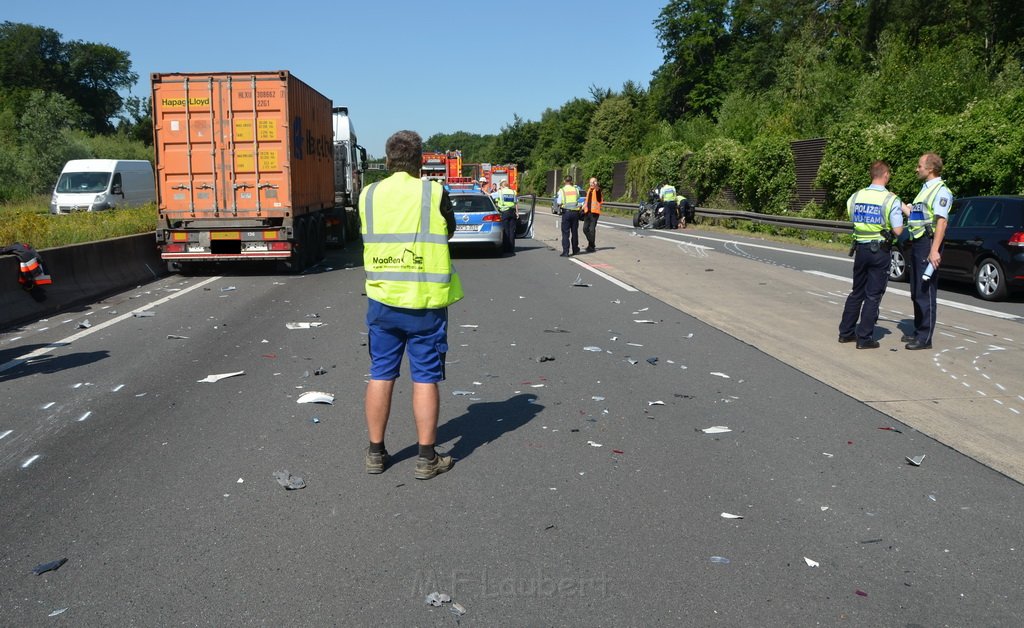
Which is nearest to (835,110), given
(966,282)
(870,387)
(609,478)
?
(966,282)

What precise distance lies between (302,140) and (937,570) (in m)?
15.5

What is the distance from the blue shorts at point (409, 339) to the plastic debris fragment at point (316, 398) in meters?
1.84

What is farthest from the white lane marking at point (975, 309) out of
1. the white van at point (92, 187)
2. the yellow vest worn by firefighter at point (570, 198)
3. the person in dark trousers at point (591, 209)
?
the white van at point (92, 187)

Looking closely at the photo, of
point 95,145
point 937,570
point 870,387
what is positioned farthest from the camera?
point 95,145

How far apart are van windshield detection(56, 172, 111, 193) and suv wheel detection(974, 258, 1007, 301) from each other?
2763 cm

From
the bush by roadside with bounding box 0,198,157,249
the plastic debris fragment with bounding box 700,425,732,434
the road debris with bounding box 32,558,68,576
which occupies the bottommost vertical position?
the road debris with bounding box 32,558,68,576

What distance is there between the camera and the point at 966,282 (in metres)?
13.9

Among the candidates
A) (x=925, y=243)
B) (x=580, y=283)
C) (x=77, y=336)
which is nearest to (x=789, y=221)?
(x=580, y=283)

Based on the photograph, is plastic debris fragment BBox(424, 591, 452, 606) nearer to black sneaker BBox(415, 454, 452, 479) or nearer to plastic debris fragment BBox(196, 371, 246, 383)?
black sneaker BBox(415, 454, 452, 479)

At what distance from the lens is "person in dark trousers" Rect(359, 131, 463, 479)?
510 centimetres

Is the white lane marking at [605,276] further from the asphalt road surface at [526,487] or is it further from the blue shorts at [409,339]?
the blue shorts at [409,339]

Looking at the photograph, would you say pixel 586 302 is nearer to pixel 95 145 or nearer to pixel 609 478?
pixel 609 478

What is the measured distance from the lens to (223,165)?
54.1 ft

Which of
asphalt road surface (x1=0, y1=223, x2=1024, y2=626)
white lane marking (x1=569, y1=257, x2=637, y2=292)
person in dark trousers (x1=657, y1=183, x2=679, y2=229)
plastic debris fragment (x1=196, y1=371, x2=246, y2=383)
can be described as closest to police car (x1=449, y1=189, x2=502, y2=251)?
white lane marking (x1=569, y1=257, x2=637, y2=292)
